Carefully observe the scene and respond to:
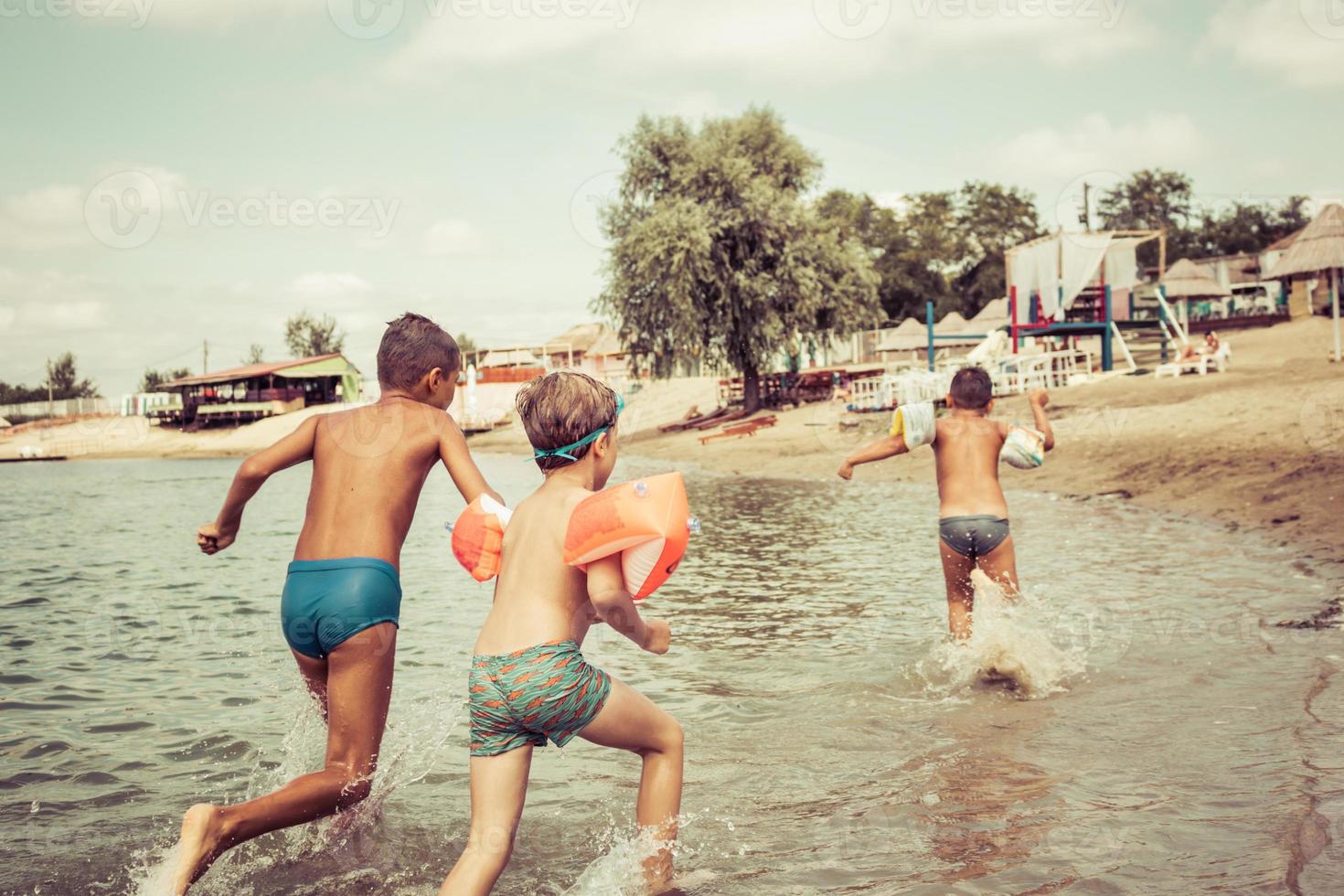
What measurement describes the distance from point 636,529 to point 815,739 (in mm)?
3287

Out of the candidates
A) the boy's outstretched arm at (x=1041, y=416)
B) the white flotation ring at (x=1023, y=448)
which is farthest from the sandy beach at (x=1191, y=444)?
the white flotation ring at (x=1023, y=448)

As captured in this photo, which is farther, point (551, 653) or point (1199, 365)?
point (1199, 365)

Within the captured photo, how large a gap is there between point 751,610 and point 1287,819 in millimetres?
5728

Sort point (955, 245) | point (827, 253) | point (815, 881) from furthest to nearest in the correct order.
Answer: point (955, 245) < point (827, 253) < point (815, 881)

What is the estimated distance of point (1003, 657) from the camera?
655 centimetres

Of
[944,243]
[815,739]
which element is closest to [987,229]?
[944,243]

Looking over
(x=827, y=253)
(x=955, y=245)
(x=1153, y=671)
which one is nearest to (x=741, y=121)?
(x=827, y=253)

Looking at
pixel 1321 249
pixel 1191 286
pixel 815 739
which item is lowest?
pixel 815 739

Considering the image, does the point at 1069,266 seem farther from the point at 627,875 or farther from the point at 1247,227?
the point at 1247,227

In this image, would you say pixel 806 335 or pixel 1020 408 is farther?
pixel 806 335

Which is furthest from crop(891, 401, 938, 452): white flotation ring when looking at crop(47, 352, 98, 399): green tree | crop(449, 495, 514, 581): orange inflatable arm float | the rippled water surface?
crop(47, 352, 98, 399): green tree

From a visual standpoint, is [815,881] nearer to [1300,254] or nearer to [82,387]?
[1300,254]

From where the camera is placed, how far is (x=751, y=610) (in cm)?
965

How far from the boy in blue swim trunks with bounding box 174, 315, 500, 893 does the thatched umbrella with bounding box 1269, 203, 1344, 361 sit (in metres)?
25.6
